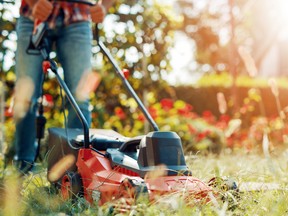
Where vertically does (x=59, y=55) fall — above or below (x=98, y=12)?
below

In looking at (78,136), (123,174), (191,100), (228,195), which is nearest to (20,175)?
(78,136)

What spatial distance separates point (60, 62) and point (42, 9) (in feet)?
1.26

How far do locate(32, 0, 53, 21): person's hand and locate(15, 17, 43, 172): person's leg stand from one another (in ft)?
0.88

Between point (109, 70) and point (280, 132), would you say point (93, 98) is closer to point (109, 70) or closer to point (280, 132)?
point (109, 70)

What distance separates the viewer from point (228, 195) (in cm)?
218

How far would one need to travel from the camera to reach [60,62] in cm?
322

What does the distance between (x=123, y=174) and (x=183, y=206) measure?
15.1 inches

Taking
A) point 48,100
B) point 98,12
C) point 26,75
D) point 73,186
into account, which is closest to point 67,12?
point 98,12

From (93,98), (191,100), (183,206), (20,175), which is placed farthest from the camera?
(191,100)

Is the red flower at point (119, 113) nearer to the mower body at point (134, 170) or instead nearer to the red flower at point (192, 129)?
the red flower at point (192, 129)

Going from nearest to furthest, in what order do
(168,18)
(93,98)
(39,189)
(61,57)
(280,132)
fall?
(39,189), (61,57), (93,98), (168,18), (280,132)

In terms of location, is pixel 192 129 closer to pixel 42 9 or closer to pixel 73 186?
pixel 42 9

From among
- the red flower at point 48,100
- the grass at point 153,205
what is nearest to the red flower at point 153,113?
the red flower at point 48,100

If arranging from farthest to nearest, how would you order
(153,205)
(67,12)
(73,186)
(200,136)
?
(200,136), (67,12), (73,186), (153,205)
